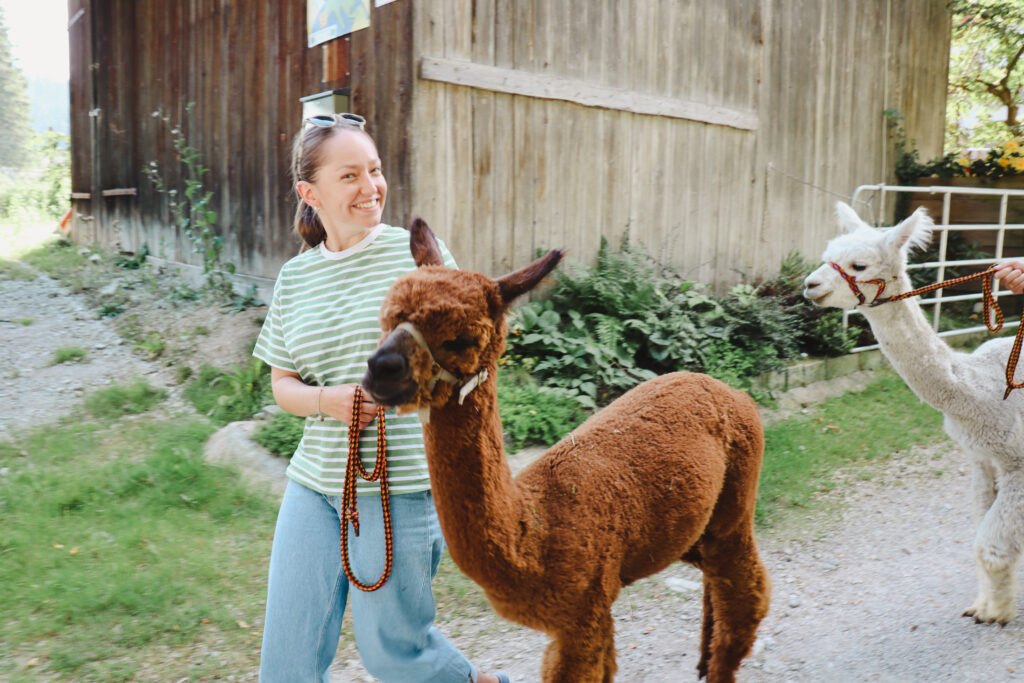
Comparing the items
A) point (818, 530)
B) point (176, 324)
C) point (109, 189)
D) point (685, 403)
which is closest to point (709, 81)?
point (818, 530)

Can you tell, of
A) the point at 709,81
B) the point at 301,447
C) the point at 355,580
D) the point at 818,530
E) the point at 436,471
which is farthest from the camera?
the point at 709,81

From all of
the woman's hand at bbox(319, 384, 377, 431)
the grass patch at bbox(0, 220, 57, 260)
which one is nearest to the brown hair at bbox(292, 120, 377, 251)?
the woman's hand at bbox(319, 384, 377, 431)

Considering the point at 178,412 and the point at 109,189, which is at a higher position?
the point at 109,189

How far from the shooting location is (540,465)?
2363mm

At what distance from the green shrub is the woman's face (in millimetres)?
3044

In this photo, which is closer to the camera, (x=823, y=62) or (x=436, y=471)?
(x=436, y=471)

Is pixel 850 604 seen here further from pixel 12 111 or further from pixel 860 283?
pixel 12 111

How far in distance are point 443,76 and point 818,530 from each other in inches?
167

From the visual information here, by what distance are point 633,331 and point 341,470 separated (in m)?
4.88

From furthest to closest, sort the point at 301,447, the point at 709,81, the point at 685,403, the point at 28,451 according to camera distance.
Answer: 1. the point at 709,81
2. the point at 28,451
3. the point at 685,403
4. the point at 301,447

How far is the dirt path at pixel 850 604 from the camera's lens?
3324 millimetres

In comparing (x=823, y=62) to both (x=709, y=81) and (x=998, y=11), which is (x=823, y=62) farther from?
(x=998, y=11)

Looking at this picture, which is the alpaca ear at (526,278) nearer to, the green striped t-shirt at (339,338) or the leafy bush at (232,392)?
the green striped t-shirt at (339,338)

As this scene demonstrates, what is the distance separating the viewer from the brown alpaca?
180 cm
